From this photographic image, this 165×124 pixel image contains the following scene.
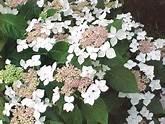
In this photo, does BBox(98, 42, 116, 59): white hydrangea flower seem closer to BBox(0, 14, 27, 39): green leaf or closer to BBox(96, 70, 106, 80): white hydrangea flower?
BBox(96, 70, 106, 80): white hydrangea flower

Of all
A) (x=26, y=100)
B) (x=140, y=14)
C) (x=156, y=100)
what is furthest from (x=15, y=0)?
(x=140, y=14)

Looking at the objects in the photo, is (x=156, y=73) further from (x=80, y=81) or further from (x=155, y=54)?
(x=80, y=81)

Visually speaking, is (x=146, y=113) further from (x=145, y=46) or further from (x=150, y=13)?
(x=150, y=13)

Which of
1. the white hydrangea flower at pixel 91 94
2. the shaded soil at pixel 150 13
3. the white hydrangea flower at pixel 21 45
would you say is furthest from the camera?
the shaded soil at pixel 150 13

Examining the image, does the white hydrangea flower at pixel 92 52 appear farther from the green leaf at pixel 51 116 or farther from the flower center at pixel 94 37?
the green leaf at pixel 51 116

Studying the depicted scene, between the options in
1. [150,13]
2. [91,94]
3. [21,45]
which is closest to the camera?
[91,94]

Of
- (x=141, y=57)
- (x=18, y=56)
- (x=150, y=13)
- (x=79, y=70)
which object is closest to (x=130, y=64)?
(x=141, y=57)

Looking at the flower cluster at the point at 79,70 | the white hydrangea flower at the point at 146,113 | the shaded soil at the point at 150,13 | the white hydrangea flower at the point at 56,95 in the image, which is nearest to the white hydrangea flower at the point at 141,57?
the flower cluster at the point at 79,70
